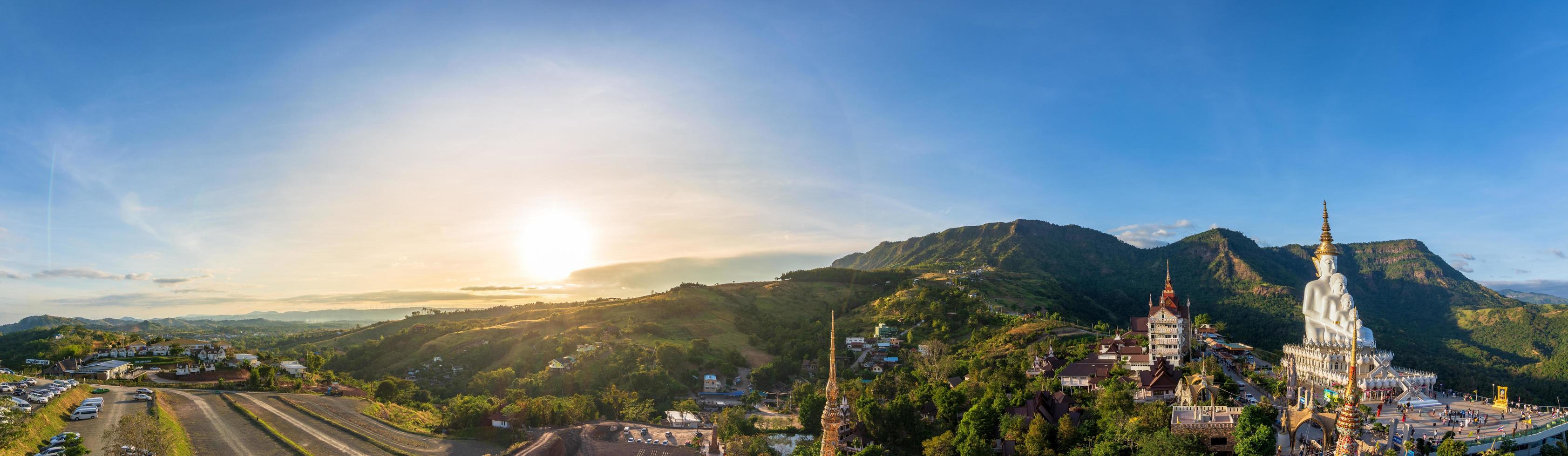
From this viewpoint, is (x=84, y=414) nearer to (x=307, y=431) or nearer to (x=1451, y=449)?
(x=307, y=431)

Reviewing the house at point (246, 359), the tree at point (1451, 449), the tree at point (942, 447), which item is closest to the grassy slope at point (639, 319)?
the house at point (246, 359)

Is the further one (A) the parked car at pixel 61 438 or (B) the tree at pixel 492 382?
(B) the tree at pixel 492 382

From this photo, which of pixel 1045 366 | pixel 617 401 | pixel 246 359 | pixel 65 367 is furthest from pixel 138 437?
pixel 1045 366

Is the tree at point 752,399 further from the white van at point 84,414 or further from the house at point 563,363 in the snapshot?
A: the white van at point 84,414

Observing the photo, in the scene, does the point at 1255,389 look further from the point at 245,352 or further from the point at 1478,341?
the point at 245,352

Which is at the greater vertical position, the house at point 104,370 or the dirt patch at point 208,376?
the house at point 104,370

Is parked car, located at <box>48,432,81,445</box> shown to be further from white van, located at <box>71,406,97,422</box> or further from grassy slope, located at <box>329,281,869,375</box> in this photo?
grassy slope, located at <box>329,281,869,375</box>

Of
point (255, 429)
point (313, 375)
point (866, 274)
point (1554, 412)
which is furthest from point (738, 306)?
point (1554, 412)

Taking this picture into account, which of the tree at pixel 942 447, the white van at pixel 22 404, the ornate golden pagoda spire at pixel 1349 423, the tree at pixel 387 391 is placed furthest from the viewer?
the tree at pixel 387 391
